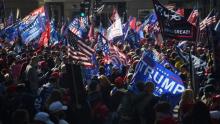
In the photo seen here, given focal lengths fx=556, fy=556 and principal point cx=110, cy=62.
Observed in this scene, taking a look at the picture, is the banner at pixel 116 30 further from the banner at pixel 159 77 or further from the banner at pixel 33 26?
the banner at pixel 159 77

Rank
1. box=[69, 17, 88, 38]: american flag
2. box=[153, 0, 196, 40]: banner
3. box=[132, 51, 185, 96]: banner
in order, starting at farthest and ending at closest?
1. box=[69, 17, 88, 38]: american flag
2. box=[153, 0, 196, 40]: banner
3. box=[132, 51, 185, 96]: banner

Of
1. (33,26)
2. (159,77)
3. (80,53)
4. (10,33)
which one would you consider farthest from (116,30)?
(159,77)

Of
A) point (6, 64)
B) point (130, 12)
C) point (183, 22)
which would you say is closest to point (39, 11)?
point (6, 64)

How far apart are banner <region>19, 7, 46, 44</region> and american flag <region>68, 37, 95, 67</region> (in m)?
9.52

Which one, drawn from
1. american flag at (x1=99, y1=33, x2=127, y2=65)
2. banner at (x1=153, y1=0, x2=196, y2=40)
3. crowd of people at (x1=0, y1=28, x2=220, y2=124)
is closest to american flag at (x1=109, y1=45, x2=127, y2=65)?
american flag at (x1=99, y1=33, x2=127, y2=65)

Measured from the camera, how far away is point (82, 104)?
10164mm

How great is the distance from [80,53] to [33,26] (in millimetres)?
9918

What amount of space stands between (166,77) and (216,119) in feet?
9.66

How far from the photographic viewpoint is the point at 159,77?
38.5 feet

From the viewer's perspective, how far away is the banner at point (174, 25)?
44.0ft

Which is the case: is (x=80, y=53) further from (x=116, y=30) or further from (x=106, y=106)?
(x=116, y=30)

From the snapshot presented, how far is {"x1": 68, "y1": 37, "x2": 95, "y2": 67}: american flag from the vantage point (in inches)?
524

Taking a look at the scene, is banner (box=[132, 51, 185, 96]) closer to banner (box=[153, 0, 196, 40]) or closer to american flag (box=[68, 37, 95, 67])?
american flag (box=[68, 37, 95, 67])

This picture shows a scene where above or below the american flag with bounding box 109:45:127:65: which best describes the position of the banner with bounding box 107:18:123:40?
above
